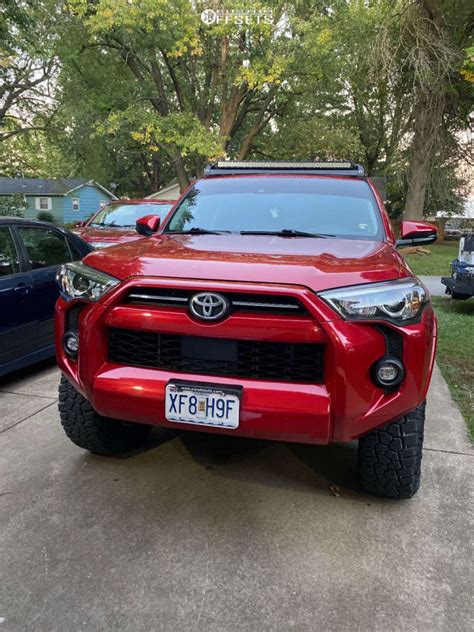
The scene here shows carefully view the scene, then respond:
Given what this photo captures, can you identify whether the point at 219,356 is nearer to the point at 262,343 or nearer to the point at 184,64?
the point at 262,343

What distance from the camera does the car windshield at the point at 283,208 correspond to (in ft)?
11.2

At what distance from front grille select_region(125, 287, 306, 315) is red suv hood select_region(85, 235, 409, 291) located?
0.24ft

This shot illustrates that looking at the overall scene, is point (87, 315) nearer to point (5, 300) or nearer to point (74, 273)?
point (74, 273)

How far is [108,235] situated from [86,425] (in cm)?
517

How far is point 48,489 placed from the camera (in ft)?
9.50

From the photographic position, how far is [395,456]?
8.57ft

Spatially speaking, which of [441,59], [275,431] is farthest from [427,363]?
[441,59]

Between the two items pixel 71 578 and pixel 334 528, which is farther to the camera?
pixel 334 528

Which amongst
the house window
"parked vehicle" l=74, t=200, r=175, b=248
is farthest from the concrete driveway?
the house window

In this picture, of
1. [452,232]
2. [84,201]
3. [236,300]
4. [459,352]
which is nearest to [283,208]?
[236,300]

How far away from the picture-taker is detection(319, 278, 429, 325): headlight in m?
2.28

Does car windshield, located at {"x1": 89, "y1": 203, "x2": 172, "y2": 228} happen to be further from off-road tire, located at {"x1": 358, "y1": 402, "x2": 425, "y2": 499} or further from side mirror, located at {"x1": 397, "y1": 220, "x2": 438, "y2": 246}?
off-road tire, located at {"x1": 358, "y1": 402, "x2": 425, "y2": 499}

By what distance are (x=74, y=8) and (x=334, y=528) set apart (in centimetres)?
1760

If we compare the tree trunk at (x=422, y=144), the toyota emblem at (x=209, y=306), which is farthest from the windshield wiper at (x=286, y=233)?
the tree trunk at (x=422, y=144)
